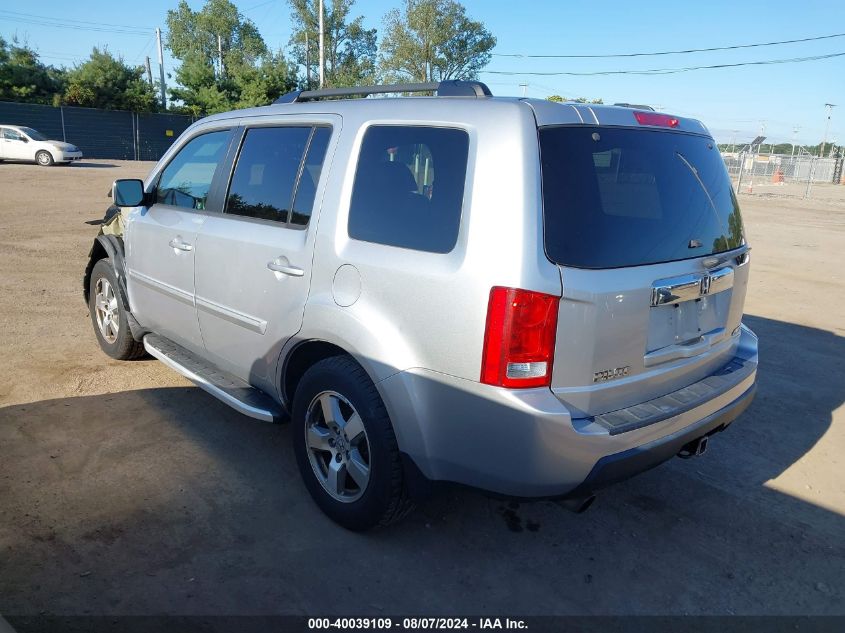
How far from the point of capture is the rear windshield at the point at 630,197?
96.9 inches

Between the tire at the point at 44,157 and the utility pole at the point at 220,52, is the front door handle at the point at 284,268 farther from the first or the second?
the utility pole at the point at 220,52

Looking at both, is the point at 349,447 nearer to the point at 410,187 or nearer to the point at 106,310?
the point at 410,187

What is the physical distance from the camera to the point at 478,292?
242 centimetres

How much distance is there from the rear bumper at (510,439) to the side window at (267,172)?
1262 millimetres

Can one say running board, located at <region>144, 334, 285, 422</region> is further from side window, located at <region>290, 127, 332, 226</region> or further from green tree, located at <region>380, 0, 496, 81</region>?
green tree, located at <region>380, 0, 496, 81</region>

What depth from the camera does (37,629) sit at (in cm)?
242

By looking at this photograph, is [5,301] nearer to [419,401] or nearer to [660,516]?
[419,401]

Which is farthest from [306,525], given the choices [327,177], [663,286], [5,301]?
[5,301]

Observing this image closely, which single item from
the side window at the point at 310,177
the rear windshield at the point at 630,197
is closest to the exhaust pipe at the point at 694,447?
the rear windshield at the point at 630,197

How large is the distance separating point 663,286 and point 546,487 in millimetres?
940

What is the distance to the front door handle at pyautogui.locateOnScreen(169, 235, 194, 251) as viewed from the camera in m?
3.95

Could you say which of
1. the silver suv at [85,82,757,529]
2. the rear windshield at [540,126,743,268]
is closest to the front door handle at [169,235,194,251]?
the silver suv at [85,82,757,529]

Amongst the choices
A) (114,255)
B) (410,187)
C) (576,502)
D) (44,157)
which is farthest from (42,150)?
(576,502)

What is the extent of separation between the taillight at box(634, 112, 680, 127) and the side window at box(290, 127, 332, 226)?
1.43 meters
